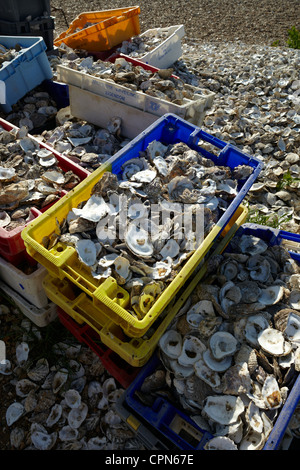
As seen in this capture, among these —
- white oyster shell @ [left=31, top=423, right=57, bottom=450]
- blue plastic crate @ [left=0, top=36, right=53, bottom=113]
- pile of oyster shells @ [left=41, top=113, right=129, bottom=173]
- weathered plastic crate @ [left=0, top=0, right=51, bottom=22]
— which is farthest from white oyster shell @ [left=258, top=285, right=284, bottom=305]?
weathered plastic crate @ [left=0, top=0, right=51, bottom=22]

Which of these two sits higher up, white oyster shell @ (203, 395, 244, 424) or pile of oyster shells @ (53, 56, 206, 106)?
pile of oyster shells @ (53, 56, 206, 106)

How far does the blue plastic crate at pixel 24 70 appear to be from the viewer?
3.36 meters

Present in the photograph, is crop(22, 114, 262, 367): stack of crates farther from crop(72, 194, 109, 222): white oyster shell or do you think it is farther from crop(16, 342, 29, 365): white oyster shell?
crop(16, 342, 29, 365): white oyster shell

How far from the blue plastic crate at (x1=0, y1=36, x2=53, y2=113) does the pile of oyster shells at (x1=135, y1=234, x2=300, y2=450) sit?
2772 mm

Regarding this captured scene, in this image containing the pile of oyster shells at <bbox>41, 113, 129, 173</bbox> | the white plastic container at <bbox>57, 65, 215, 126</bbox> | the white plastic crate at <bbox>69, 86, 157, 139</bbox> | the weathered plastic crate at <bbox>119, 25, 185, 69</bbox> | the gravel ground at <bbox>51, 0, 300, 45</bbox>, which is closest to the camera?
the white plastic container at <bbox>57, 65, 215, 126</bbox>

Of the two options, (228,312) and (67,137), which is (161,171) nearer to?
(228,312)

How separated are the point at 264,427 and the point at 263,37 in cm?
797

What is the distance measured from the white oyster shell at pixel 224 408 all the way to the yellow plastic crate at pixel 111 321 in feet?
1.31

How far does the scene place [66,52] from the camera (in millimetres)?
4566

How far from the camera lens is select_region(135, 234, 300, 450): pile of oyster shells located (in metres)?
1.70

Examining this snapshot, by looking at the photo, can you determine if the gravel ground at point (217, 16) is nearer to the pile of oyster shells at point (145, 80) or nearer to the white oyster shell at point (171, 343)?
the pile of oyster shells at point (145, 80)

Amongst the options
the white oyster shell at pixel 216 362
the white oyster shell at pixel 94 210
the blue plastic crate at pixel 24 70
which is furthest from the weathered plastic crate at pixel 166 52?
the white oyster shell at pixel 216 362

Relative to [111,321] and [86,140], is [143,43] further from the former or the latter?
[111,321]

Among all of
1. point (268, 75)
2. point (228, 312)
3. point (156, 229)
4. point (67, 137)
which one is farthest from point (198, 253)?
point (268, 75)
